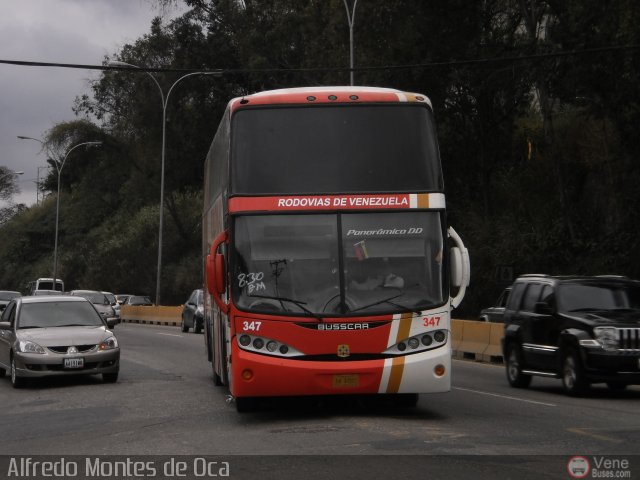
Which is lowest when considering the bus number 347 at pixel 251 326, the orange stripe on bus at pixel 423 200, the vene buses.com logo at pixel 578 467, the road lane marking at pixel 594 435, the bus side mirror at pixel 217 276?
the vene buses.com logo at pixel 578 467

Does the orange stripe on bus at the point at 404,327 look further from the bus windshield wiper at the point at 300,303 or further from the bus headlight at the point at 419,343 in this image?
the bus windshield wiper at the point at 300,303

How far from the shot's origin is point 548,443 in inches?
463

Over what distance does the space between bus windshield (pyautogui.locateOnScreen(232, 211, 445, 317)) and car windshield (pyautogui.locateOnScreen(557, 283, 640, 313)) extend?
206 inches

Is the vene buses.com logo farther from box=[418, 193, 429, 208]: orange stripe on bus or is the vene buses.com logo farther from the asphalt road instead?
box=[418, 193, 429, 208]: orange stripe on bus

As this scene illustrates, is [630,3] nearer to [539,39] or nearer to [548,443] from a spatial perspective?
[539,39]

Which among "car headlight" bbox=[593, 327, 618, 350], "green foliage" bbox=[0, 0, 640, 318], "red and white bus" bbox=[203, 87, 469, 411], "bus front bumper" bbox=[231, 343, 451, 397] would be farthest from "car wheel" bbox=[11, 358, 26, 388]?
"green foliage" bbox=[0, 0, 640, 318]

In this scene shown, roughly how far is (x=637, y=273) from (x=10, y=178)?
4064 inches

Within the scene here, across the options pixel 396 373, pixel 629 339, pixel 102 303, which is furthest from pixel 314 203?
pixel 102 303

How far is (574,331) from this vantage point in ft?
59.2

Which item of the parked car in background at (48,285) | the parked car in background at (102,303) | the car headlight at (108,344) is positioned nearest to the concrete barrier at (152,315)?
the parked car in background at (102,303)

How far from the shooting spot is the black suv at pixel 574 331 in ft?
57.0

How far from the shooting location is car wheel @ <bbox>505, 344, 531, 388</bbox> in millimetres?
20016

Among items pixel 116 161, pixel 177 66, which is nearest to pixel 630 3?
pixel 177 66

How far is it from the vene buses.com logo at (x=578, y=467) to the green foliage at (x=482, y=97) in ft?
56.3
